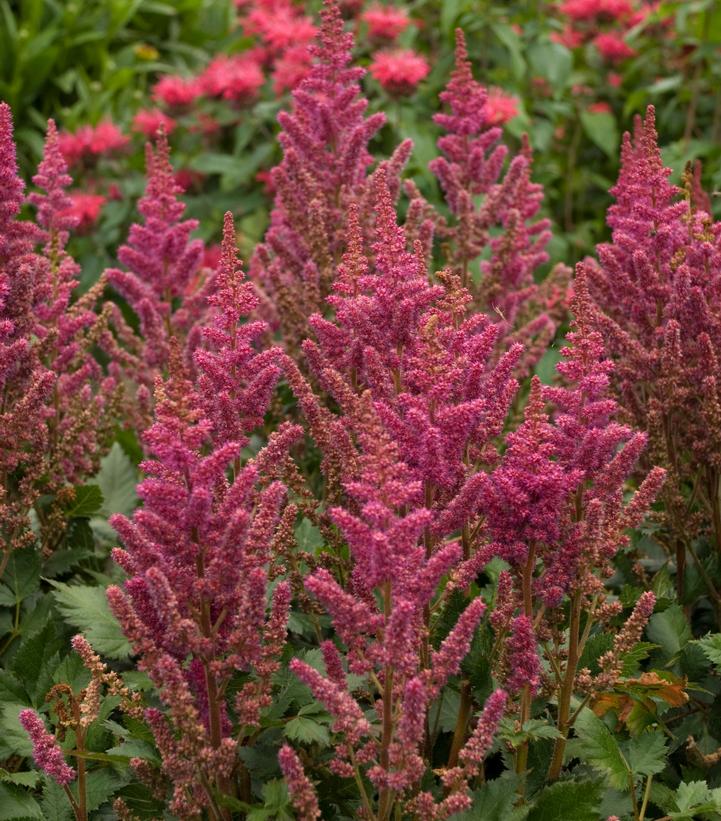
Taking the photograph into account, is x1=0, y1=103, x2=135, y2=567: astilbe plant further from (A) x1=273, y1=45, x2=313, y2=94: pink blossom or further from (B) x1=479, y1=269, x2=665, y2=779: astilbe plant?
(A) x1=273, y1=45, x2=313, y2=94: pink blossom

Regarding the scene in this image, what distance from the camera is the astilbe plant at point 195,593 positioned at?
73.6 inches

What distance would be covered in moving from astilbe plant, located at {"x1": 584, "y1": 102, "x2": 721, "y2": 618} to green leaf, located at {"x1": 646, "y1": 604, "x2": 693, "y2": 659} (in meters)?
0.13

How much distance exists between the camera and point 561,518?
2146 millimetres

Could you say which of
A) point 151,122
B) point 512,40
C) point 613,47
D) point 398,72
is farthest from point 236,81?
point 613,47

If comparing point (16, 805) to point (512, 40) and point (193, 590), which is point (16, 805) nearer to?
point (193, 590)

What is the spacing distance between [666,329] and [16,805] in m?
1.64

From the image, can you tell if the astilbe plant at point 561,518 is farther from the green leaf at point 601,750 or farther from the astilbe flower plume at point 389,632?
the astilbe flower plume at point 389,632

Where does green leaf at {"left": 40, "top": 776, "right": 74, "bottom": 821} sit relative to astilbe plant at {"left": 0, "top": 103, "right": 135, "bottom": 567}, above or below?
below

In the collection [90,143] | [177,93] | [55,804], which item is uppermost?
[177,93]

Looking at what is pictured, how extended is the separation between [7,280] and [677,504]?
1587 mm

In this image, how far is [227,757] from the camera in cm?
193

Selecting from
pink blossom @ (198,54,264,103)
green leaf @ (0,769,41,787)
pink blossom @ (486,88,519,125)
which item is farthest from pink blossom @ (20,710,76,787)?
pink blossom @ (198,54,264,103)

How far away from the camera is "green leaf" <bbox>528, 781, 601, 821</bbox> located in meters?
2.04

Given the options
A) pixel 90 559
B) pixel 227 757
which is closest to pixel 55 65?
pixel 90 559
